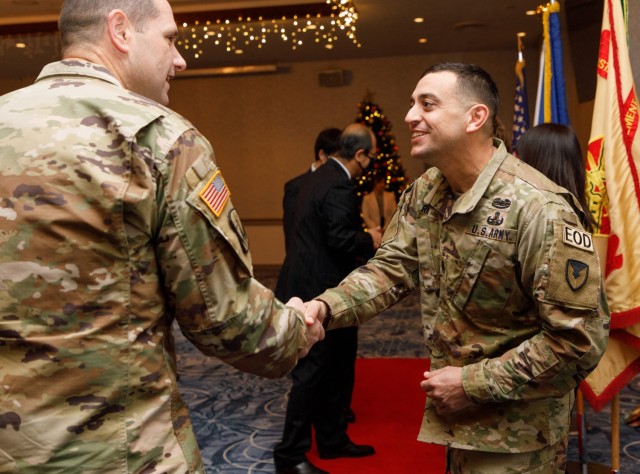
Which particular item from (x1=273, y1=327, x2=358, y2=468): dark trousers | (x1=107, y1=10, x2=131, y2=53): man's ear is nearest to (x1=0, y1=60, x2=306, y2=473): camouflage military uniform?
(x1=107, y1=10, x2=131, y2=53): man's ear

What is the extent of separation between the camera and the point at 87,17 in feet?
4.49

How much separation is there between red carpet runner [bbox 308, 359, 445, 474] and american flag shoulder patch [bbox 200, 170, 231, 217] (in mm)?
2603

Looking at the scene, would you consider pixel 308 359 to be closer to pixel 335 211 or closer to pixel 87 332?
pixel 335 211

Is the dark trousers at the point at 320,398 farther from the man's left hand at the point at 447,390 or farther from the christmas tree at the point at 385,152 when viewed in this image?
the christmas tree at the point at 385,152

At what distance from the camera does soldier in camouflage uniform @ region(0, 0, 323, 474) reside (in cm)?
119

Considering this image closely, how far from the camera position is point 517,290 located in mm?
1777

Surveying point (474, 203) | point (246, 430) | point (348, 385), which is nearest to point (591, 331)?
point (474, 203)

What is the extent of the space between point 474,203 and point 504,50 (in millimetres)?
10264

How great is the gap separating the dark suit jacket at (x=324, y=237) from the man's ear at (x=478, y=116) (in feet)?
5.73

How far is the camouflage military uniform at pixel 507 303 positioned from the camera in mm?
1662

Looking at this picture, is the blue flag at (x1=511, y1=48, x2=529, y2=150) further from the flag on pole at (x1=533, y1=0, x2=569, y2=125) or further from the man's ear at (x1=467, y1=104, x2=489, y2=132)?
the man's ear at (x1=467, y1=104, x2=489, y2=132)

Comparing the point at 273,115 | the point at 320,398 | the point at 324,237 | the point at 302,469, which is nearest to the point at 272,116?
the point at 273,115

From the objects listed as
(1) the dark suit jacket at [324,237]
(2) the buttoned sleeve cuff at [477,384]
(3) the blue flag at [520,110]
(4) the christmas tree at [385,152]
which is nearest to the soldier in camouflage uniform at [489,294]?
(2) the buttoned sleeve cuff at [477,384]

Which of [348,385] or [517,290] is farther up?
[517,290]
